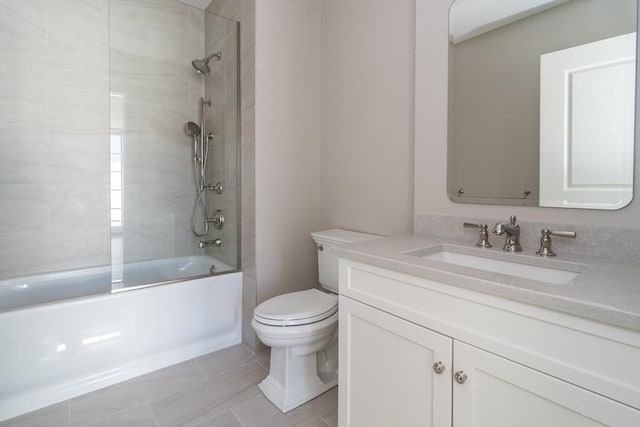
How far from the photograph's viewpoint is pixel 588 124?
43.9 inches

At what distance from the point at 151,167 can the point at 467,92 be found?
89.5 inches

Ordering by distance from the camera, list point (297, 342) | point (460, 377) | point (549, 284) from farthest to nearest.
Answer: point (297, 342) → point (460, 377) → point (549, 284)

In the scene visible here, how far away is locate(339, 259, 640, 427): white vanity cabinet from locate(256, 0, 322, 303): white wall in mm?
1010

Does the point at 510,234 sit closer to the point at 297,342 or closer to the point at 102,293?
the point at 297,342

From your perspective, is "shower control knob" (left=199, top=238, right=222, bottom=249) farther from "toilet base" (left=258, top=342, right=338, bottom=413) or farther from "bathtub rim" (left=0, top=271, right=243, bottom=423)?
"toilet base" (left=258, top=342, right=338, bottom=413)

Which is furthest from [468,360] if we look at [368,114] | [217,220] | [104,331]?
[217,220]

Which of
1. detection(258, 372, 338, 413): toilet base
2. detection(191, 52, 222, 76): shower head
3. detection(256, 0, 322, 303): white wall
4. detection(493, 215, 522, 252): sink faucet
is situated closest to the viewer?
detection(493, 215, 522, 252): sink faucet

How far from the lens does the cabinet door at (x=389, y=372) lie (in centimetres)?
93

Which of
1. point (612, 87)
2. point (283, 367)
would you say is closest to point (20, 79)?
point (283, 367)

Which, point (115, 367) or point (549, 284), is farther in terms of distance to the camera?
point (115, 367)

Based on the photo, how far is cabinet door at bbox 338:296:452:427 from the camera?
93 centimetres

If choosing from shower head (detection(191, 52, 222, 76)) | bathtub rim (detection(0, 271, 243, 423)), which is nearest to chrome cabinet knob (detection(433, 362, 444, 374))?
bathtub rim (detection(0, 271, 243, 423))

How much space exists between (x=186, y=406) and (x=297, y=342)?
638 mm

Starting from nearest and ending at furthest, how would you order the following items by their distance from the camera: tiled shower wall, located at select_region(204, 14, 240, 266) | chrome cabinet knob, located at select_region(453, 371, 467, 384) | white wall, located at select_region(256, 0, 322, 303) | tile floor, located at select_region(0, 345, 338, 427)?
chrome cabinet knob, located at select_region(453, 371, 467, 384) → tile floor, located at select_region(0, 345, 338, 427) → white wall, located at select_region(256, 0, 322, 303) → tiled shower wall, located at select_region(204, 14, 240, 266)
